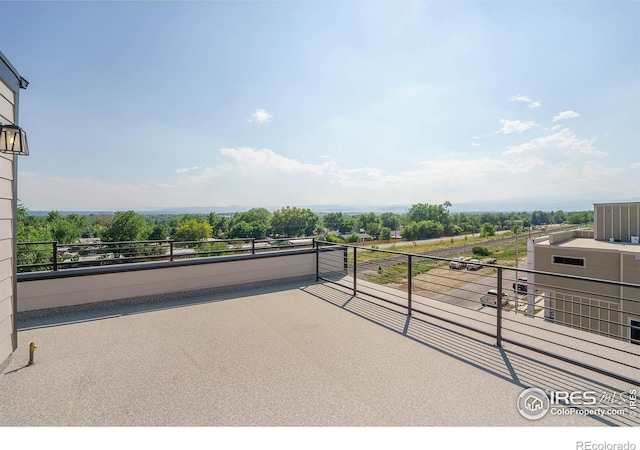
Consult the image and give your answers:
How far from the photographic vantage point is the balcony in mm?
1558

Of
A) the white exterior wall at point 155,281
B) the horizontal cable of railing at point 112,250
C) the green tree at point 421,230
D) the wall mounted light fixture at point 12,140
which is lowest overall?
the green tree at point 421,230

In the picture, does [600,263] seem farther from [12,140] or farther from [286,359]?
[12,140]

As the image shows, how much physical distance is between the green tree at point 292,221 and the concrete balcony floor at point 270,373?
Answer: 40.1 metres

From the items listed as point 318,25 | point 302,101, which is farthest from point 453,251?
point 318,25

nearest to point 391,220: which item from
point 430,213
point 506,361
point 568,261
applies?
point 430,213

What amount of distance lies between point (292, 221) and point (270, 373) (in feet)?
141

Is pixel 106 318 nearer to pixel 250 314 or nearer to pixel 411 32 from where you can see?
pixel 250 314

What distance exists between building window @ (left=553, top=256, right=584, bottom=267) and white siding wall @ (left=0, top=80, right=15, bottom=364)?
14.0 metres

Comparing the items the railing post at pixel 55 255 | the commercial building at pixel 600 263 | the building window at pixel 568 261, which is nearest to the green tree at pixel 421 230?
the commercial building at pixel 600 263

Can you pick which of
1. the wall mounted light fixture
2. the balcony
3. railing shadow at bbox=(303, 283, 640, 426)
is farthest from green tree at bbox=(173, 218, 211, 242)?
railing shadow at bbox=(303, 283, 640, 426)

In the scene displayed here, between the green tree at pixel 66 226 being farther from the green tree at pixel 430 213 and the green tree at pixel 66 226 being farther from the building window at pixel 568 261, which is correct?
the green tree at pixel 430 213

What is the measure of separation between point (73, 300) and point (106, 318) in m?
0.59

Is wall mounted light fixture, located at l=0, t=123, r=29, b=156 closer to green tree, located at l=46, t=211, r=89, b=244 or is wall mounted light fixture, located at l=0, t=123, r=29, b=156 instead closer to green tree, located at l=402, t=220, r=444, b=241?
green tree, located at l=46, t=211, r=89, b=244

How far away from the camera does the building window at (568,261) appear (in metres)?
9.64
